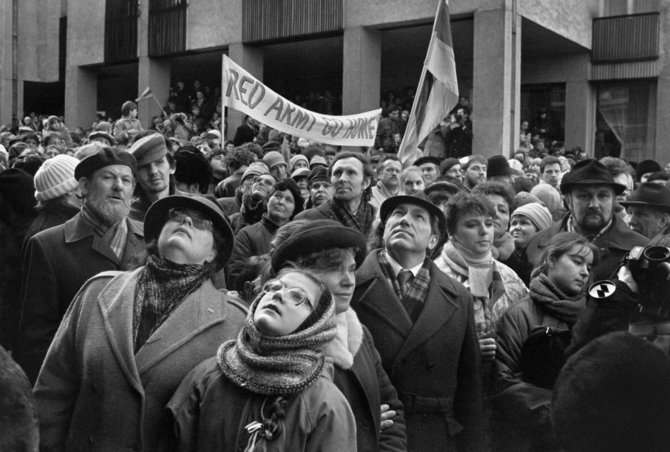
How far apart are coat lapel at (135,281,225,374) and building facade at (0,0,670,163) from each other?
575 inches

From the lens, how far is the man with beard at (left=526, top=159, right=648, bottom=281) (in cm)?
577

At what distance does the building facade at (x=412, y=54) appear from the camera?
60.0ft

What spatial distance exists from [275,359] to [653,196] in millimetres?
3865

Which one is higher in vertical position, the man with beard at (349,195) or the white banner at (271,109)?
the white banner at (271,109)

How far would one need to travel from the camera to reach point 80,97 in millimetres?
27359

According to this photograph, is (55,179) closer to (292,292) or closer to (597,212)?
(292,292)

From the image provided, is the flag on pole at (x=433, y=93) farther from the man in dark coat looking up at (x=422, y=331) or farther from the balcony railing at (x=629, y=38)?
the balcony railing at (x=629, y=38)

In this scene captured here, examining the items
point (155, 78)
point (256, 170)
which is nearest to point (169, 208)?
point (256, 170)

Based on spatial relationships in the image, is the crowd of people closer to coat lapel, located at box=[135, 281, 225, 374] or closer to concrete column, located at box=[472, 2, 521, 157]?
coat lapel, located at box=[135, 281, 225, 374]

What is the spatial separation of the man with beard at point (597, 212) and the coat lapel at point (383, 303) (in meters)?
1.72

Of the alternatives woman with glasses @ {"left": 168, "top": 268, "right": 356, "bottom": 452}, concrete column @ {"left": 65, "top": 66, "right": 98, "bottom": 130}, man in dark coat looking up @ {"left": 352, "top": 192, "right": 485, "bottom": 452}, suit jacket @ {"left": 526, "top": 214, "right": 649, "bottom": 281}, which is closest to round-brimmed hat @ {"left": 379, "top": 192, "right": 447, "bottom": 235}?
man in dark coat looking up @ {"left": 352, "top": 192, "right": 485, "bottom": 452}

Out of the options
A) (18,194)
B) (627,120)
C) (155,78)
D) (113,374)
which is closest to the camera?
(113,374)

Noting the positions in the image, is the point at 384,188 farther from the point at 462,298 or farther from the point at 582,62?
the point at 582,62

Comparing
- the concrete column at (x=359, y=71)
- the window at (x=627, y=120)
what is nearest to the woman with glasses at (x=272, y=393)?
the concrete column at (x=359, y=71)
